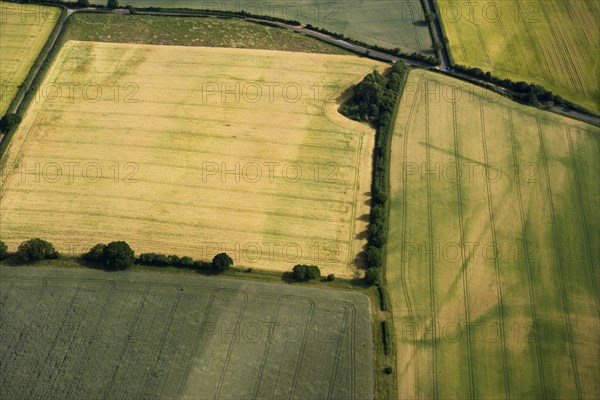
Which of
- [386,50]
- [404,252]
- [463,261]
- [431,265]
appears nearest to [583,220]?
[463,261]

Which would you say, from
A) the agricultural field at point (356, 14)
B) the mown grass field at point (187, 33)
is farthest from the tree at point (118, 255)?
the agricultural field at point (356, 14)

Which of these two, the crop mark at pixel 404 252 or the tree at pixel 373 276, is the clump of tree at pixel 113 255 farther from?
the crop mark at pixel 404 252

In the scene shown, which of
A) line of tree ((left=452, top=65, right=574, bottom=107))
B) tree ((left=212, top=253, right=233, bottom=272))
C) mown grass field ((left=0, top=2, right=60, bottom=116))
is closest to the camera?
tree ((left=212, top=253, right=233, bottom=272))

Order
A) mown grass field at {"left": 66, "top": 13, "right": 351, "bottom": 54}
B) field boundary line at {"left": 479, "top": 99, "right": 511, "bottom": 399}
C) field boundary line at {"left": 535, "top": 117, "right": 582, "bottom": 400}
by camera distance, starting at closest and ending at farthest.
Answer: field boundary line at {"left": 479, "top": 99, "right": 511, "bottom": 399}
field boundary line at {"left": 535, "top": 117, "right": 582, "bottom": 400}
mown grass field at {"left": 66, "top": 13, "right": 351, "bottom": 54}

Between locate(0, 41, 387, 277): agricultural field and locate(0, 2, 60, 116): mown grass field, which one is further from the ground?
locate(0, 2, 60, 116): mown grass field

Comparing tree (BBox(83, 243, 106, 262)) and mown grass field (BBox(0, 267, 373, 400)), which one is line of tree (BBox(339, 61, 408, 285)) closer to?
mown grass field (BBox(0, 267, 373, 400))

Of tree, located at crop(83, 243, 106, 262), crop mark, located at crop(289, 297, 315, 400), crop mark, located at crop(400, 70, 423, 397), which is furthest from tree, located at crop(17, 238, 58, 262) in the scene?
crop mark, located at crop(400, 70, 423, 397)

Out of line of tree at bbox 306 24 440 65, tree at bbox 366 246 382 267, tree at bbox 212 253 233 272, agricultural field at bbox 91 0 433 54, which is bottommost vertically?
tree at bbox 212 253 233 272
